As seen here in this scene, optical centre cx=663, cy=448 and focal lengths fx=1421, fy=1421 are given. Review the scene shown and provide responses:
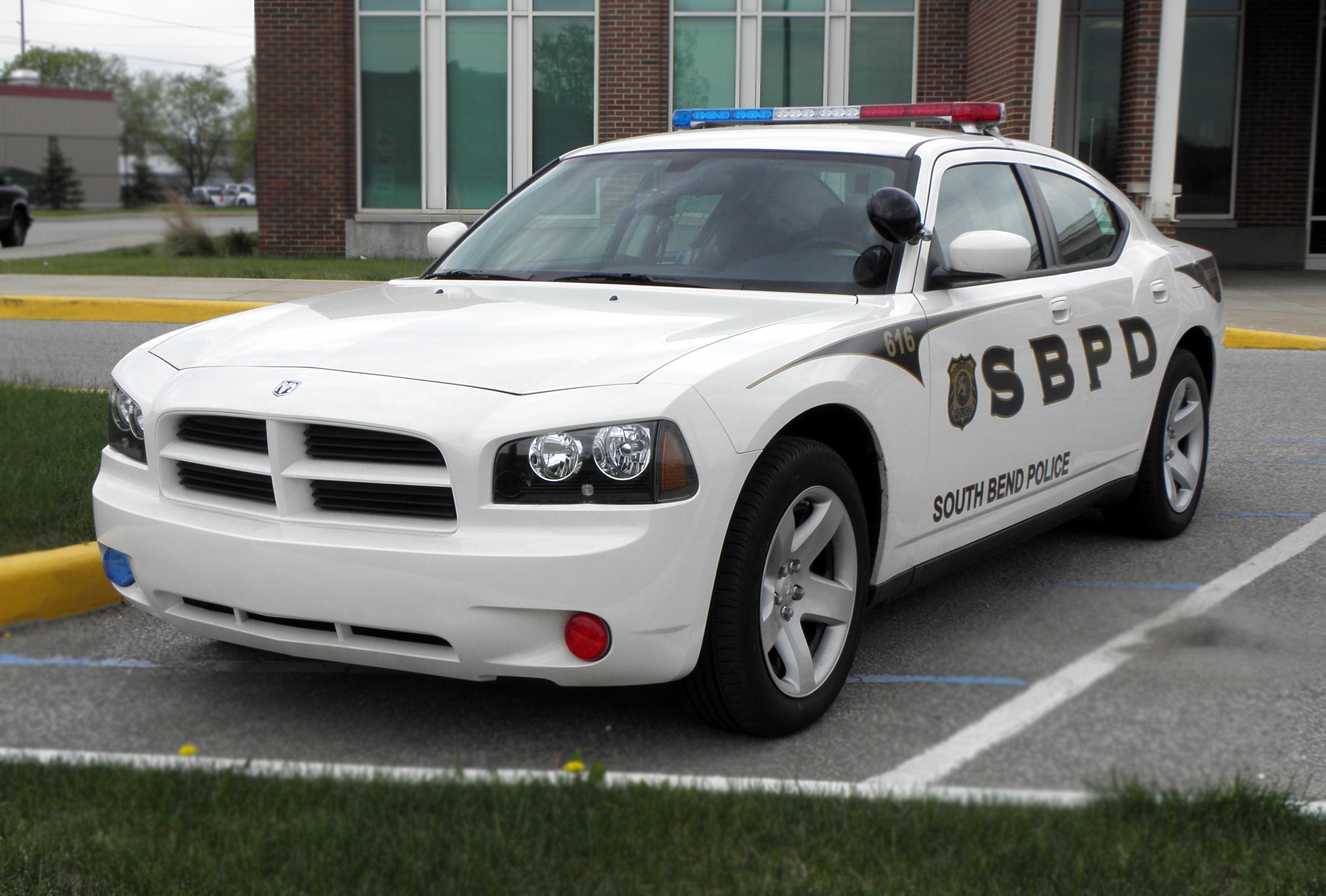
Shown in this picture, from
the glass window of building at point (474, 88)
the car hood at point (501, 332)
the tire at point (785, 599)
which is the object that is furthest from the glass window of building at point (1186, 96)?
the tire at point (785, 599)

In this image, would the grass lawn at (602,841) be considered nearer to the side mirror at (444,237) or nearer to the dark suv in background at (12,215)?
the side mirror at (444,237)

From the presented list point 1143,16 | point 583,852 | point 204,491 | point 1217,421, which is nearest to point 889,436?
point 583,852

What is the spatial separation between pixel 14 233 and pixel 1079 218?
2838 centimetres

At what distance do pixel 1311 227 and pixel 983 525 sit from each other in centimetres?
2022

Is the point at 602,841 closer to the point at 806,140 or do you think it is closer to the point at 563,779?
the point at 563,779

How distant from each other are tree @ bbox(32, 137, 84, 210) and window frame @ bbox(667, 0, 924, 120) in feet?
164

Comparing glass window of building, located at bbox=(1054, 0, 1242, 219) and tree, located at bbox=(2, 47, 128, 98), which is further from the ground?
tree, located at bbox=(2, 47, 128, 98)

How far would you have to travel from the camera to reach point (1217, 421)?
29.2 ft

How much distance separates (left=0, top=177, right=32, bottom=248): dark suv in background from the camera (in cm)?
2880

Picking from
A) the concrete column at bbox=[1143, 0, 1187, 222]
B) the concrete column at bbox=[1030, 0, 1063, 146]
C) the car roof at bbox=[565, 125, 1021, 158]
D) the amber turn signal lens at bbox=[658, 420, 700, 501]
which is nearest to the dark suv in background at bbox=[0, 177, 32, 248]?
the concrete column at bbox=[1030, 0, 1063, 146]

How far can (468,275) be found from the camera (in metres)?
4.89

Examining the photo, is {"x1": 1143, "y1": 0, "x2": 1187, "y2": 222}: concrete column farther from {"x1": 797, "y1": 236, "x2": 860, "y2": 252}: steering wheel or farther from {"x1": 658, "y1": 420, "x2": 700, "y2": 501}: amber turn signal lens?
{"x1": 658, "y1": 420, "x2": 700, "y2": 501}: amber turn signal lens

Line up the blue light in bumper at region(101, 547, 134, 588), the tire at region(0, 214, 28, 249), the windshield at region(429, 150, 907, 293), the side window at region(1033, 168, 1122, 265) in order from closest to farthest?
the blue light in bumper at region(101, 547, 134, 588), the windshield at region(429, 150, 907, 293), the side window at region(1033, 168, 1122, 265), the tire at region(0, 214, 28, 249)

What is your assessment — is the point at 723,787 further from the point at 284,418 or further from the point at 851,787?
the point at 284,418
